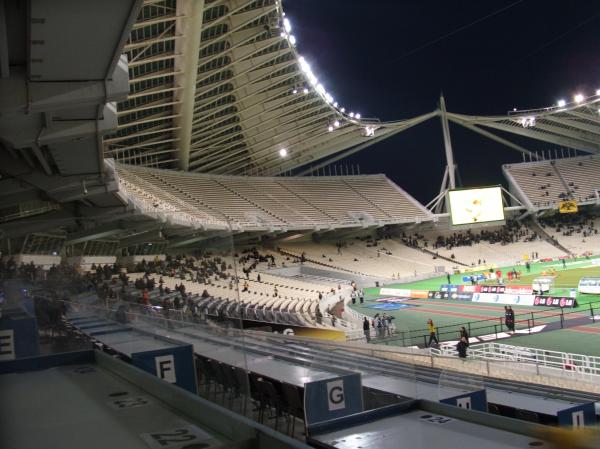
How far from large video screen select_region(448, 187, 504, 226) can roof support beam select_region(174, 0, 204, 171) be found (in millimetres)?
25882

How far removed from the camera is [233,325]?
168 inches

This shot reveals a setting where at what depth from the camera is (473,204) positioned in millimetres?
52469

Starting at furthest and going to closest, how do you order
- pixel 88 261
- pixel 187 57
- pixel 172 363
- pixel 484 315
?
pixel 187 57 < pixel 484 315 < pixel 88 261 < pixel 172 363

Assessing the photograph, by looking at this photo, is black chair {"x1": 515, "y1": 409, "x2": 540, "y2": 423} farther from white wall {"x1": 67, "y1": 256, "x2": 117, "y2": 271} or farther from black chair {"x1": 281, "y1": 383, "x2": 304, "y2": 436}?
white wall {"x1": 67, "y1": 256, "x2": 117, "y2": 271}

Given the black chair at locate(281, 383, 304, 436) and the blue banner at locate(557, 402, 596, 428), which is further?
the blue banner at locate(557, 402, 596, 428)

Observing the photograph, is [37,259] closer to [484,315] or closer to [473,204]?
[484,315]

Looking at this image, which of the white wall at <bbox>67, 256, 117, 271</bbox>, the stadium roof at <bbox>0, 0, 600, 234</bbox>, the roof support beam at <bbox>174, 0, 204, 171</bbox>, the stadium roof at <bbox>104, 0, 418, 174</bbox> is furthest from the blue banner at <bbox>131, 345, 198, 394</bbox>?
the roof support beam at <bbox>174, 0, 204, 171</bbox>

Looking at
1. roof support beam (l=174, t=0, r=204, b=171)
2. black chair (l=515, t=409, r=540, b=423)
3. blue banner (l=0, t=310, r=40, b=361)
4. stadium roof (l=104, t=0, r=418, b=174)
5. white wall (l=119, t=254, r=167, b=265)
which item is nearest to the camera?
blue banner (l=0, t=310, r=40, b=361)

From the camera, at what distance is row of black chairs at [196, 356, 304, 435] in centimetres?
451

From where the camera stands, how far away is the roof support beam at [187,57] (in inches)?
1117

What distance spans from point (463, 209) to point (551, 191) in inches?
1156

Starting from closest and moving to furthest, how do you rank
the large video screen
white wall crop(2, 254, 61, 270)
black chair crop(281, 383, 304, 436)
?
white wall crop(2, 254, 61, 270) < black chair crop(281, 383, 304, 436) < the large video screen

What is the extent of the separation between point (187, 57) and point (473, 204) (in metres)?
31.9

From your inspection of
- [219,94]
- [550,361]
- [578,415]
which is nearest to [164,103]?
[219,94]
